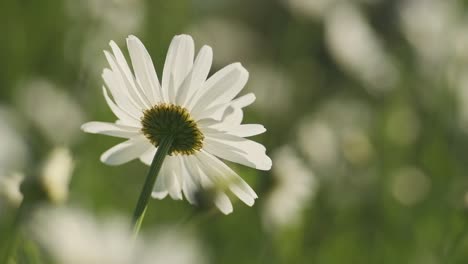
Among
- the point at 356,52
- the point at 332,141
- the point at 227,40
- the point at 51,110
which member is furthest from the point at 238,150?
the point at 227,40

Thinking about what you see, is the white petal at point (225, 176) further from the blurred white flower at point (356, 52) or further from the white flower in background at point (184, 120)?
Result: the blurred white flower at point (356, 52)

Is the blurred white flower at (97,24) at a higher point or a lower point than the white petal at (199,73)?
lower

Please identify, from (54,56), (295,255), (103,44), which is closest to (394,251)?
(295,255)

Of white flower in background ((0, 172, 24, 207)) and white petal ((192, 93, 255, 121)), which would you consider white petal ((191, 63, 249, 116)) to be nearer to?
white petal ((192, 93, 255, 121))

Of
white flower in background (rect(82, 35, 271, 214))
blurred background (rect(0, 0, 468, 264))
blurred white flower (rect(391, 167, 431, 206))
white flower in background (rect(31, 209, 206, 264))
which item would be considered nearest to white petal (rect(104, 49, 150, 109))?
white flower in background (rect(82, 35, 271, 214))

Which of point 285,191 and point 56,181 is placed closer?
point 56,181

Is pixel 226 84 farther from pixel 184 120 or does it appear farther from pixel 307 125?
pixel 307 125

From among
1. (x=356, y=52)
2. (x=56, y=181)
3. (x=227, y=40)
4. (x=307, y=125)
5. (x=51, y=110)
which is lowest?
(x=227, y=40)

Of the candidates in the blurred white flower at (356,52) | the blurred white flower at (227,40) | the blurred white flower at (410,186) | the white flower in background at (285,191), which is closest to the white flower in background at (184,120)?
the white flower in background at (285,191)
